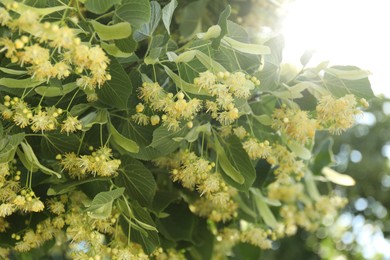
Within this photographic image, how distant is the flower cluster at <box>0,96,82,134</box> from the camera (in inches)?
22.8

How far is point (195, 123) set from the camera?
0.69m

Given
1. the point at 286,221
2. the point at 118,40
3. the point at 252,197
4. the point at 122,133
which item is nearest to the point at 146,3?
the point at 118,40

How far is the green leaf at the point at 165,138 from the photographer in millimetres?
629

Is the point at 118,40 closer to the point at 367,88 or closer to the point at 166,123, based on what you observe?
the point at 166,123

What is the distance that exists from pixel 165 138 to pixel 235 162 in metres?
0.10

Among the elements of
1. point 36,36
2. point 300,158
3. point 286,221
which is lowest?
point 286,221

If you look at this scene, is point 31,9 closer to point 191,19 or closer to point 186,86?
point 186,86

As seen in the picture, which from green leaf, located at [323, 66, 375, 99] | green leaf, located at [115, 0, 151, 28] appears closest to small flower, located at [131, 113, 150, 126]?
green leaf, located at [115, 0, 151, 28]

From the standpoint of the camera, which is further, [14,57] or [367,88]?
[367,88]

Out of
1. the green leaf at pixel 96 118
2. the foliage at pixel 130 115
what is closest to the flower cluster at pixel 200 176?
the foliage at pixel 130 115

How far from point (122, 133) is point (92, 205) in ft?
0.36

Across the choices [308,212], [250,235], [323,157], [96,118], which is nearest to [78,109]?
[96,118]

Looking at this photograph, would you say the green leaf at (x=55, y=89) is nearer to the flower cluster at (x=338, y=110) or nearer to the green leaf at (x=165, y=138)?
the green leaf at (x=165, y=138)

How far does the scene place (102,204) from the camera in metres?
0.60
